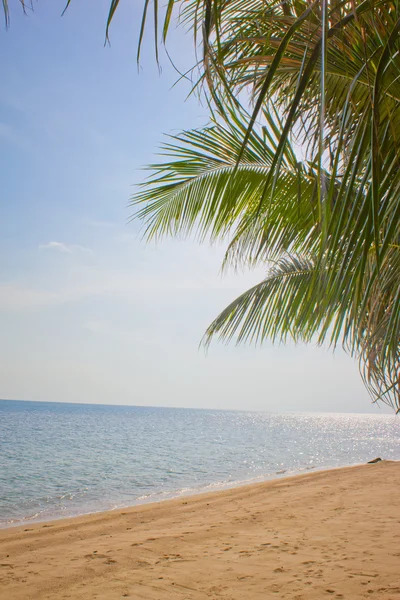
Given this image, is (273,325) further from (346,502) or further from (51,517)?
(51,517)

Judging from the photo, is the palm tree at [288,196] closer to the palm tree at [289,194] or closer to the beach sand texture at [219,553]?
the palm tree at [289,194]

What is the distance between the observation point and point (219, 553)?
4922mm

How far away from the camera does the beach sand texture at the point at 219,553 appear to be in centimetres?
386

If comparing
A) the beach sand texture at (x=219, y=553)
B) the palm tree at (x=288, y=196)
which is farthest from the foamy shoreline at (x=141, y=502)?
the palm tree at (x=288, y=196)

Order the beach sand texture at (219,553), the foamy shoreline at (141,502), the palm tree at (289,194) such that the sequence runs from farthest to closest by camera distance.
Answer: the foamy shoreline at (141,502)
the beach sand texture at (219,553)
the palm tree at (289,194)

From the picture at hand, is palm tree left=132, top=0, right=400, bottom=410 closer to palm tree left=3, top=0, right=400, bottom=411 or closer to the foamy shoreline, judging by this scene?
palm tree left=3, top=0, right=400, bottom=411

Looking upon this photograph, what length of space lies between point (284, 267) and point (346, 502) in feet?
17.2

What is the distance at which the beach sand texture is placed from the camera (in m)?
3.86

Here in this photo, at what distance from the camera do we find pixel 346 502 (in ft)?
26.2

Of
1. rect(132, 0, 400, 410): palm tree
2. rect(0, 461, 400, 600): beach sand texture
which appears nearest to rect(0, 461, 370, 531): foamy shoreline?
rect(0, 461, 400, 600): beach sand texture

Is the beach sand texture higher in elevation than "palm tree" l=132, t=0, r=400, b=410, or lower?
lower

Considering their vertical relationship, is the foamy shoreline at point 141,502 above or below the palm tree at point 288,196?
below

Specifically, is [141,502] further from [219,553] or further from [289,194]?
[289,194]

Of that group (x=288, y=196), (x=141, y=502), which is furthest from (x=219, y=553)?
(x=141, y=502)
